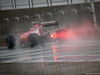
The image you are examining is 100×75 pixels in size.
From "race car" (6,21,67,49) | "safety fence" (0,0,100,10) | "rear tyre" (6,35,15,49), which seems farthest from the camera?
"safety fence" (0,0,100,10)

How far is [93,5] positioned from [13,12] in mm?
7298

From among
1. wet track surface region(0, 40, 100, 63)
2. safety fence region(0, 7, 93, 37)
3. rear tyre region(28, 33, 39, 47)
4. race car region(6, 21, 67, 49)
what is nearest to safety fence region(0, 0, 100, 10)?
safety fence region(0, 7, 93, 37)

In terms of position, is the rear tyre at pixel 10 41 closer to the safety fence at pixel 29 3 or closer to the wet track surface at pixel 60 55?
the wet track surface at pixel 60 55

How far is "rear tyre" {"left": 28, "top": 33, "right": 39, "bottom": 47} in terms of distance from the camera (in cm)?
1933

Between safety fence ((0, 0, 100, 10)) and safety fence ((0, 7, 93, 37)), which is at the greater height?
safety fence ((0, 0, 100, 10))

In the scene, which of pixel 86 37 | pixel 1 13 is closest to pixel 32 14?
pixel 1 13

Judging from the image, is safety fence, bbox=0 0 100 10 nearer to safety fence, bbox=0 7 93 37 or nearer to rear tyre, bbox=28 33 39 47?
safety fence, bbox=0 7 93 37

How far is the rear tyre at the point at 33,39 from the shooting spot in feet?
63.4

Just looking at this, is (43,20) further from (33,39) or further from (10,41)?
(33,39)

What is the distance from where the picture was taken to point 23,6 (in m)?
29.9

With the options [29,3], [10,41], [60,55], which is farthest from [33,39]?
[29,3]

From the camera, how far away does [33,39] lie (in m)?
19.4

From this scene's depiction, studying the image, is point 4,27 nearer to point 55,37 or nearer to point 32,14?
point 32,14

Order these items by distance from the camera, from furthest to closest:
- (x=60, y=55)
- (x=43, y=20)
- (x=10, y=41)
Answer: (x=43, y=20) < (x=10, y=41) < (x=60, y=55)
